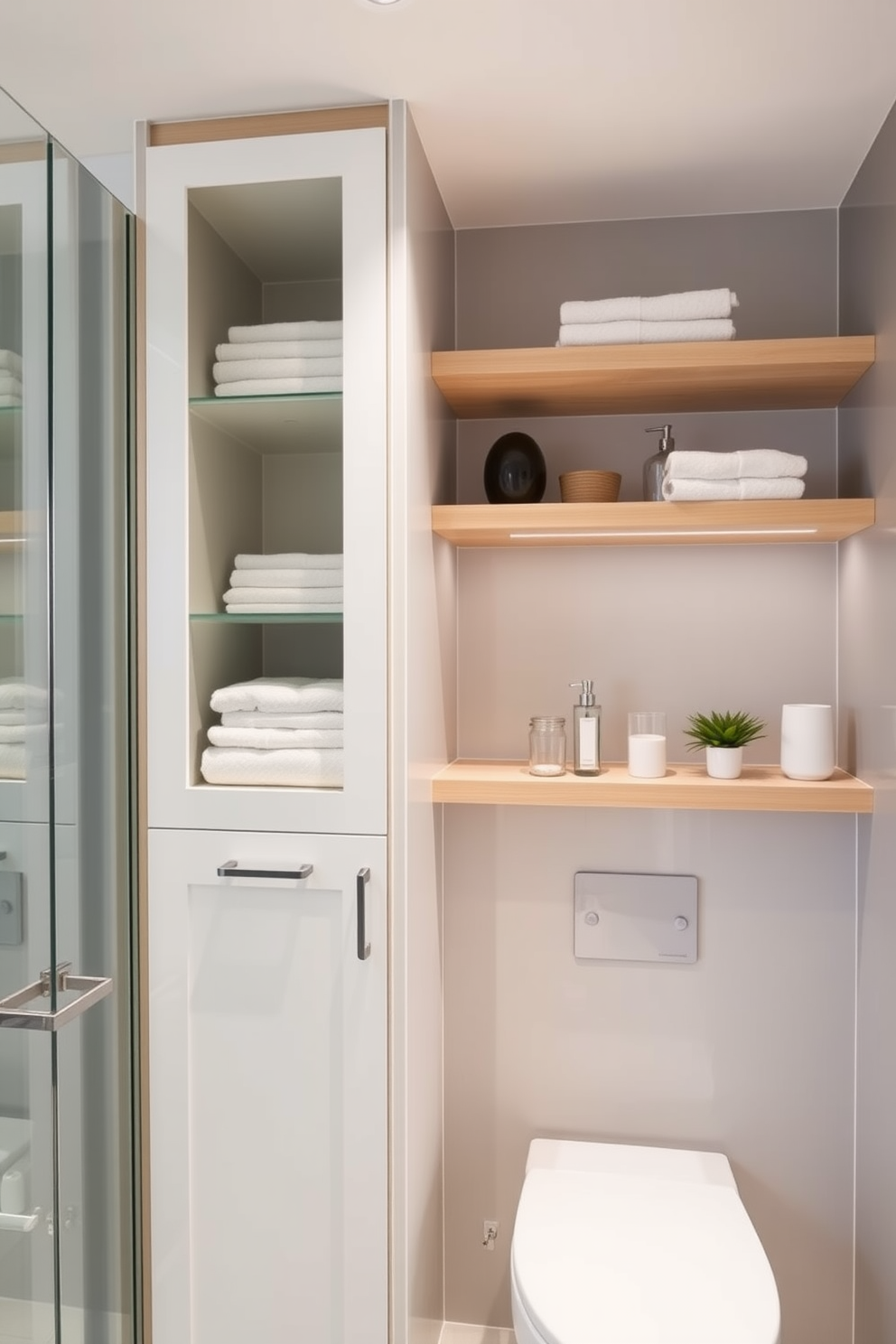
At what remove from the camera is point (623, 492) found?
6.66 ft

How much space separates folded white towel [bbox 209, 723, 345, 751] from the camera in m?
1.62

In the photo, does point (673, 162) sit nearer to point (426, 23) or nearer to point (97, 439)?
point (426, 23)

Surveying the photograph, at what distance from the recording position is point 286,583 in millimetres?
1672

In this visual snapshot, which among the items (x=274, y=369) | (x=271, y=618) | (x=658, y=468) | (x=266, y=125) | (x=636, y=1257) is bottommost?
(x=636, y=1257)

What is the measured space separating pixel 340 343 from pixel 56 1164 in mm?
1276

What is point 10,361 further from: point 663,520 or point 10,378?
point 663,520

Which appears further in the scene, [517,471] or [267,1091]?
[517,471]

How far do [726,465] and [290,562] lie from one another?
0.75 m

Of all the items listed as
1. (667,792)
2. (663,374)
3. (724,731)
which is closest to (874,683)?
(724,731)

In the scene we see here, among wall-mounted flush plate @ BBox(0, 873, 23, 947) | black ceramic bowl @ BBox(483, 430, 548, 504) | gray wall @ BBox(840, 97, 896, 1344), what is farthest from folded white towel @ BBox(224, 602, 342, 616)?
gray wall @ BBox(840, 97, 896, 1344)

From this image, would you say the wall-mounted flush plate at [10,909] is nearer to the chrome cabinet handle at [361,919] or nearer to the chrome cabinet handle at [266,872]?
the chrome cabinet handle at [266,872]

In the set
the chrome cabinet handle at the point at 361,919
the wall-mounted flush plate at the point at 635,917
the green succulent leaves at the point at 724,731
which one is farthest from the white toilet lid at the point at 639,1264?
A: the green succulent leaves at the point at 724,731

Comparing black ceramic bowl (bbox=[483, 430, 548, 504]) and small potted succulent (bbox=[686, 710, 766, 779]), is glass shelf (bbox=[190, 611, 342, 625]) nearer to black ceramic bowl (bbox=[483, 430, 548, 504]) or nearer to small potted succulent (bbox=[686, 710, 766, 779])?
black ceramic bowl (bbox=[483, 430, 548, 504])

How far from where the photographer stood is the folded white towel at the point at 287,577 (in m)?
1.64
